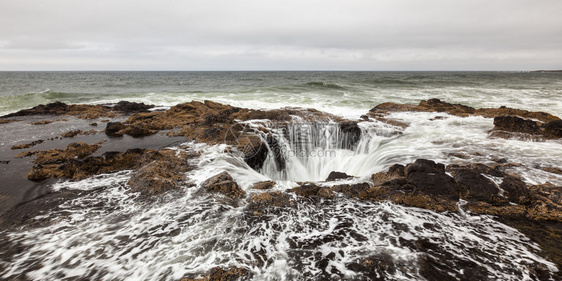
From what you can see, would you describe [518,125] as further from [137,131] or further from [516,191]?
[137,131]

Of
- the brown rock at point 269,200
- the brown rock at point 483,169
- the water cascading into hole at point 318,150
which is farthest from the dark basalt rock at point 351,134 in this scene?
the brown rock at point 269,200

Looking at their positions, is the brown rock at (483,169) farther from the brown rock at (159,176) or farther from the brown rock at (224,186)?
the brown rock at (159,176)

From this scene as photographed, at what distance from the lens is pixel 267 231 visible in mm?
4141

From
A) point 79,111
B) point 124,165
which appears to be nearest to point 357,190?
point 124,165

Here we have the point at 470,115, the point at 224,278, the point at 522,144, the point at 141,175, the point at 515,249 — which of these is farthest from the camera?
the point at 470,115

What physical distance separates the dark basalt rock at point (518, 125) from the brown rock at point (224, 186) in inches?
388

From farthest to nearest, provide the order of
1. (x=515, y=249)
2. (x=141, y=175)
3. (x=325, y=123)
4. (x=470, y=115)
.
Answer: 1. (x=470, y=115)
2. (x=325, y=123)
3. (x=141, y=175)
4. (x=515, y=249)

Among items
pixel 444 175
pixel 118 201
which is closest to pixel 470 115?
pixel 444 175

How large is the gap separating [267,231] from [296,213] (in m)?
0.75

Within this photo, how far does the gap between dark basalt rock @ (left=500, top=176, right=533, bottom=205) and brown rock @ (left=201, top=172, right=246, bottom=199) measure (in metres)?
5.26

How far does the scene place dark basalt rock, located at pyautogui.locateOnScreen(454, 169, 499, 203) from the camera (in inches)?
183

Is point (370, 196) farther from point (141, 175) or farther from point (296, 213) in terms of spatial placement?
point (141, 175)

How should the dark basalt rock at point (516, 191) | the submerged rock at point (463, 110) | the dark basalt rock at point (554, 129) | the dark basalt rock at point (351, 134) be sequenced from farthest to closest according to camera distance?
the submerged rock at point (463, 110), the dark basalt rock at point (351, 134), the dark basalt rock at point (554, 129), the dark basalt rock at point (516, 191)

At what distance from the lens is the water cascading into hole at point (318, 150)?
8211 mm
